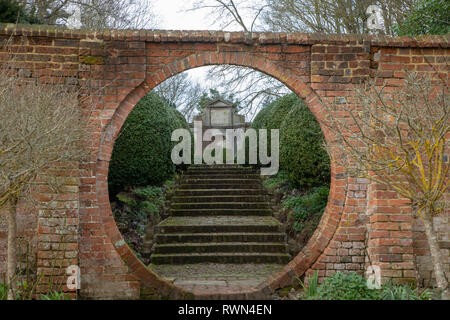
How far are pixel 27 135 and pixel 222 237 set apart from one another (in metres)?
5.17

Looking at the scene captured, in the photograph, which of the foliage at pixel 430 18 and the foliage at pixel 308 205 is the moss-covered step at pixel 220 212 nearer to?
the foliage at pixel 308 205

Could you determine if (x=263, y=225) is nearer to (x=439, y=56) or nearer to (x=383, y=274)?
(x=383, y=274)

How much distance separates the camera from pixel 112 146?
15.8 ft

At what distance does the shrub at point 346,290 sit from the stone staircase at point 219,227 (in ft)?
10.3

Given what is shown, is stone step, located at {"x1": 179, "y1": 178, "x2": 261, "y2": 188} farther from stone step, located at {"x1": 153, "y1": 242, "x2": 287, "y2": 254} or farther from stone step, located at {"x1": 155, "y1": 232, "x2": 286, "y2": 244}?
stone step, located at {"x1": 153, "y1": 242, "x2": 287, "y2": 254}

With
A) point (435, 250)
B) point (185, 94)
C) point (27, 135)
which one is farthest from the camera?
point (185, 94)

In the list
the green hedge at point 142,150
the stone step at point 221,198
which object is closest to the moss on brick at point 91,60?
the green hedge at point 142,150

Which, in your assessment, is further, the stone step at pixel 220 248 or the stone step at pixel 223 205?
the stone step at pixel 223 205

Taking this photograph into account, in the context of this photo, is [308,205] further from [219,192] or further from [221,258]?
[219,192]

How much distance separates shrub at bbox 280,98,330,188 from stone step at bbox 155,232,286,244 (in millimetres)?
1224

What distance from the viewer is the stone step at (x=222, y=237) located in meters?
7.86

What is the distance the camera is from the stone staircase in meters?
7.40

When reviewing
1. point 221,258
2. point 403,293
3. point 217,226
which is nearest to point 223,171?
point 217,226
